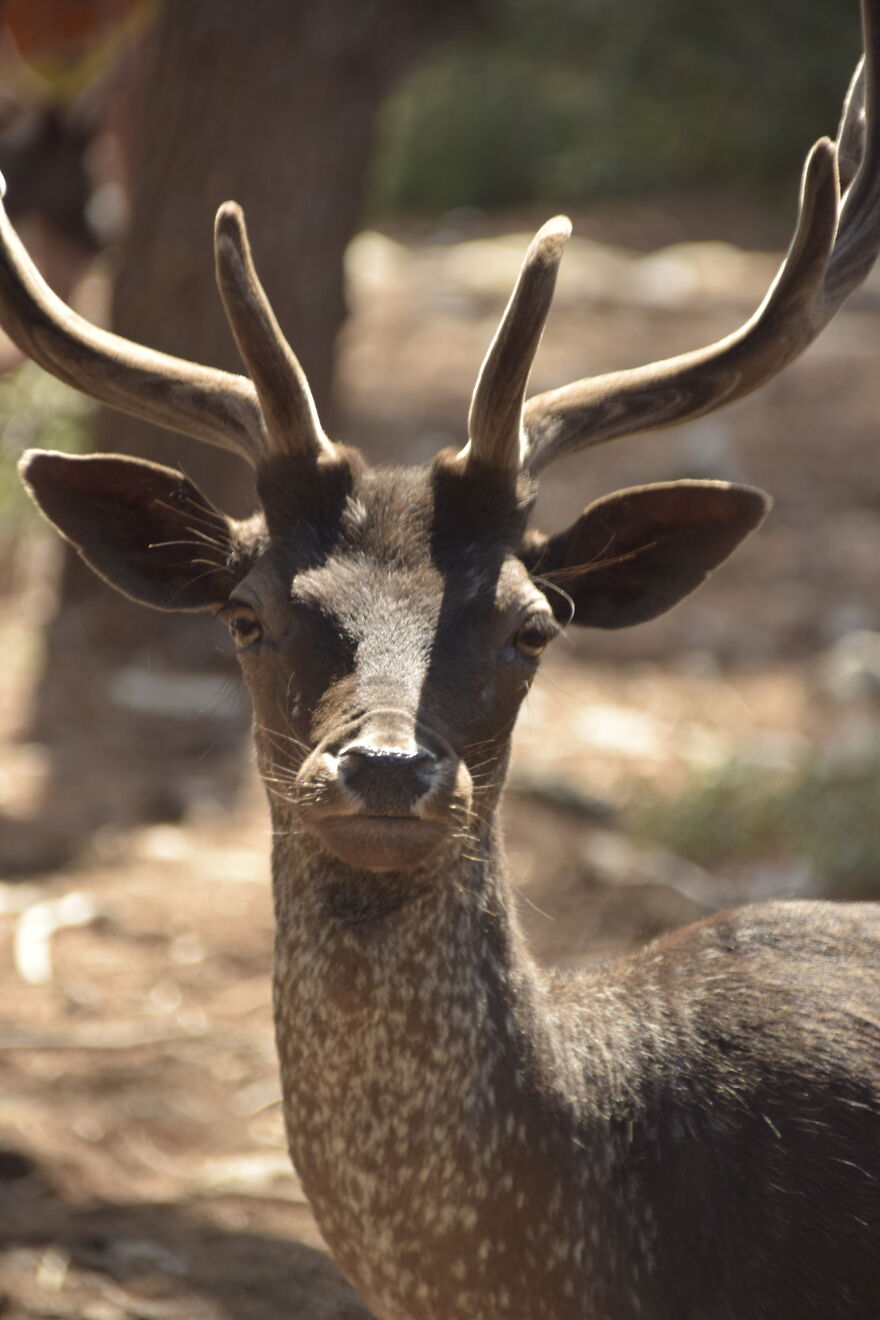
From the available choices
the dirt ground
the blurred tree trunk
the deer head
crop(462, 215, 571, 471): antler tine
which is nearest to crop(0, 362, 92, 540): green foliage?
the dirt ground

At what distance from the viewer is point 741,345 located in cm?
354

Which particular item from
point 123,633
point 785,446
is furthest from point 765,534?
point 123,633

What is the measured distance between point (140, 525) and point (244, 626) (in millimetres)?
533

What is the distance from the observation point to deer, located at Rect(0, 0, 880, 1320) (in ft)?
10.9

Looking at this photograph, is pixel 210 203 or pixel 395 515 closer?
pixel 395 515

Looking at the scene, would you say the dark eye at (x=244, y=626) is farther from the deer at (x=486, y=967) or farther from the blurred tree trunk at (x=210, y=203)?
the blurred tree trunk at (x=210, y=203)

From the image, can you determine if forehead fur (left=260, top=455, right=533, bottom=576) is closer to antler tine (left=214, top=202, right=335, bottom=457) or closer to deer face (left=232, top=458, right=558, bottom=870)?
deer face (left=232, top=458, right=558, bottom=870)

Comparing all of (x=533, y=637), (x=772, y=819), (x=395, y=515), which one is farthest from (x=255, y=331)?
(x=772, y=819)

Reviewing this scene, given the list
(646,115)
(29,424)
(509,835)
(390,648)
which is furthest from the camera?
(646,115)

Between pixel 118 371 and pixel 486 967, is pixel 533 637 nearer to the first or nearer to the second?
pixel 486 967

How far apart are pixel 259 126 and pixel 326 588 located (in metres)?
5.72

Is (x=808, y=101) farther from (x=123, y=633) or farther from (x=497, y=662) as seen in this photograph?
(x=497, y=662)

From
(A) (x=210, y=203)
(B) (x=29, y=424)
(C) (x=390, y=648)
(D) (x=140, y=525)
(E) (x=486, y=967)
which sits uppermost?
(A) (x=210, y=203)

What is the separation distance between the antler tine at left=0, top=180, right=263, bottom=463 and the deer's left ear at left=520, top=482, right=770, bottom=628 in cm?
70
